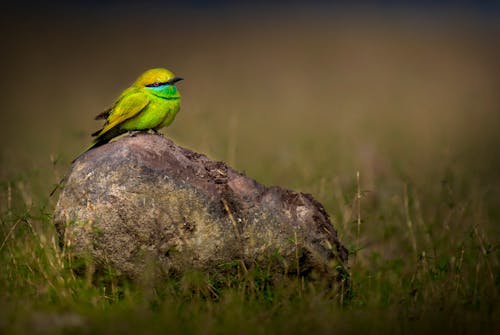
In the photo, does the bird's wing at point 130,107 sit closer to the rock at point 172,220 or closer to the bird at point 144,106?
the bird at point 144,106

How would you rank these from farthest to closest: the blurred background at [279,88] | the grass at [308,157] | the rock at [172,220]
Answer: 1. the blurred background at [279,88]
2. the rock at [172,220]
3. the grass at [308,157]

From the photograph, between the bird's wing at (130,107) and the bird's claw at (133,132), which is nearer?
the bird's claw at (133,132)

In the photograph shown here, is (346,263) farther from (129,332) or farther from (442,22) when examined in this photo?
(442,22)

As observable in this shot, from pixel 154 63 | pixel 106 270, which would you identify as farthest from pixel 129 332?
pixel 154 63

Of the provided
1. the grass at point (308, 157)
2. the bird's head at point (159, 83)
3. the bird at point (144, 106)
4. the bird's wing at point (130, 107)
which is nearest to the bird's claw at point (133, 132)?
the bird at point (144, 106)

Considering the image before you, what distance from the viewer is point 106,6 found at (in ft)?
135

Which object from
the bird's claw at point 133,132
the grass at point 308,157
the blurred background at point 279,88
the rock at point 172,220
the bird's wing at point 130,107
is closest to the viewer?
the grass at point 308,157

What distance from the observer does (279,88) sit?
23203 mm

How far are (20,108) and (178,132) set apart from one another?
915 centimetres

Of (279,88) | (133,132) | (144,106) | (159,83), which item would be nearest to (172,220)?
(133,132)

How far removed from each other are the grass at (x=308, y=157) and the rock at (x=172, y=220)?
0.17 m

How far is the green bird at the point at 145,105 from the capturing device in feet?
19.7

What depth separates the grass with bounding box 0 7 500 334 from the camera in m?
5.11

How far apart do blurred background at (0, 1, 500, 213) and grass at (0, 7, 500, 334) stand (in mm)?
87
